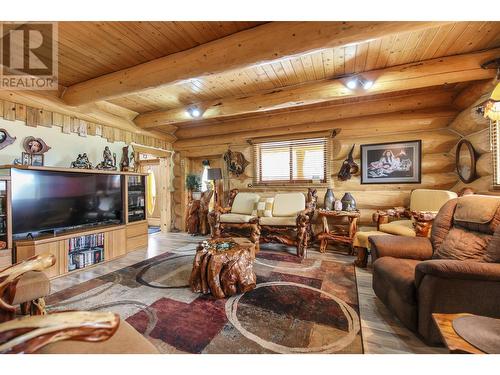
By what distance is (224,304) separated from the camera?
192cm

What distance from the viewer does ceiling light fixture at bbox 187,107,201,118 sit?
143 inches

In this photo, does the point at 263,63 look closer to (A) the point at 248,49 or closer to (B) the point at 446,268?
(A) the point at 248,49

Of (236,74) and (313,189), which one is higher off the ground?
(236,74)

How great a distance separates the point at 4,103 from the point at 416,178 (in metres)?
6.04

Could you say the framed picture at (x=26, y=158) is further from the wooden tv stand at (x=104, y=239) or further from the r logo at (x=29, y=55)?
the r logo at (x=29, y=55)

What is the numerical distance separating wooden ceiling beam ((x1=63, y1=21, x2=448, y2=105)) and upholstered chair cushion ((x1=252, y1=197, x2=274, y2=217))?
2506 mm

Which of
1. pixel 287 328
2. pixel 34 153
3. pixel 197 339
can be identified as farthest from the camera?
pixel 34 153

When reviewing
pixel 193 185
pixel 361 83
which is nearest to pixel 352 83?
pixel 361 83

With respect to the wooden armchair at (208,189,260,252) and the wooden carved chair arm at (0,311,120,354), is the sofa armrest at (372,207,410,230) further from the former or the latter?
the wooden carved chair arm at (0,311,120,354)

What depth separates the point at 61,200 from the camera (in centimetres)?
280
